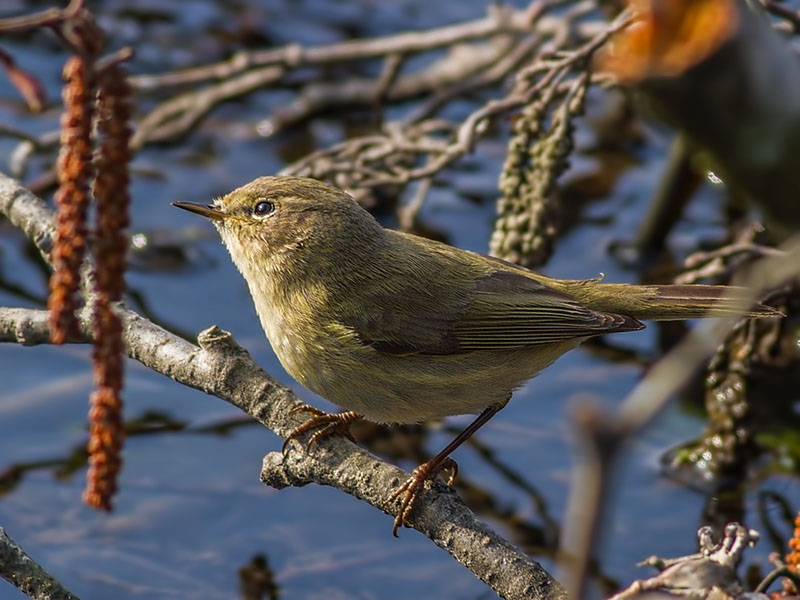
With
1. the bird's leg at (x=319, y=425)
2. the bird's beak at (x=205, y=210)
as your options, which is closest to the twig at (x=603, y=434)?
the bird's leg at (x=319, y=425)

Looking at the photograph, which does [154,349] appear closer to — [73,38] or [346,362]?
[346,362]

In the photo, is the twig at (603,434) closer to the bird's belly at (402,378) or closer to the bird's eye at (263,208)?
the bird's belly at (402,378)

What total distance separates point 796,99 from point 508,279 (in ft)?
10.8

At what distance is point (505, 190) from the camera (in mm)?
4809

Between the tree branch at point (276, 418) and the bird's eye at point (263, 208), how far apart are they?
2.57 feet

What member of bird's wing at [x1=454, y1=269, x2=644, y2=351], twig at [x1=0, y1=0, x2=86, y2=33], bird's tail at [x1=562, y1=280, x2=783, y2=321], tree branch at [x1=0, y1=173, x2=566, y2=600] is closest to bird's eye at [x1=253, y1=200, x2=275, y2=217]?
tree branch at [x1=0, y1=173, x2=566, y2=600]

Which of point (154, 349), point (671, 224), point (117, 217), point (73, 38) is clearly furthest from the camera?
point (671, 224)

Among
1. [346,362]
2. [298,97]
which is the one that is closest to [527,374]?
[346,362]

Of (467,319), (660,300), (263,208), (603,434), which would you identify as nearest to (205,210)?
(263,208)

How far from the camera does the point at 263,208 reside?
4.57 metres

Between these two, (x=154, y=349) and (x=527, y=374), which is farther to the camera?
(x=527, y=374)

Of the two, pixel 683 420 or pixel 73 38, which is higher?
pixel 683 420

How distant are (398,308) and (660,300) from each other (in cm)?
105

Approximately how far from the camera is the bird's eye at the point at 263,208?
4.56m
